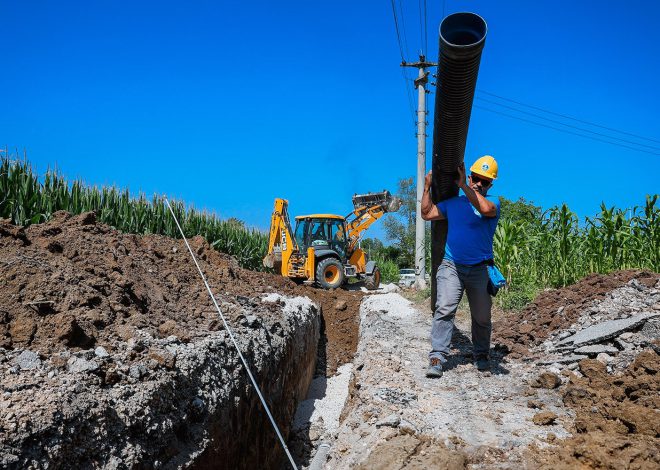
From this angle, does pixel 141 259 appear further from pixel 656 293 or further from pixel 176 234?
pixel 176 234

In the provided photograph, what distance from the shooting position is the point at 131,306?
4.28m

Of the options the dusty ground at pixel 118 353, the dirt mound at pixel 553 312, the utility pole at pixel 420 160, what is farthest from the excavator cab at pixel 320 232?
the dusty ground at pixel 118 353

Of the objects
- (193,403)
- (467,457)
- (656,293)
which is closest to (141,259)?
(193,403)

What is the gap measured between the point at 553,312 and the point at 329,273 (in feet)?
27.9

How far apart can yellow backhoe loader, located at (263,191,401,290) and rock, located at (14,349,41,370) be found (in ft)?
37.4

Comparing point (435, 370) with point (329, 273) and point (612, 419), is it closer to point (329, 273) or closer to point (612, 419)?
point (612, 419)

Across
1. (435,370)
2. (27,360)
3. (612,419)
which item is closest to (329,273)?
(435,370)

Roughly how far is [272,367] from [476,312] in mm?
2024

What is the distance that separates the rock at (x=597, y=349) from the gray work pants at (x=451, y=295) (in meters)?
0.95

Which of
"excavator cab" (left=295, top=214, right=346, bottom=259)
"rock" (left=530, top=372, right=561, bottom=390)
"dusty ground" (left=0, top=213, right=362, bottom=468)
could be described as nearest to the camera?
"dusty ground" (left=0, top=213, right=362, bottom=468)

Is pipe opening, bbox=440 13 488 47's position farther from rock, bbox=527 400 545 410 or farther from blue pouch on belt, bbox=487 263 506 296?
rock, bbox=527 400 545 410

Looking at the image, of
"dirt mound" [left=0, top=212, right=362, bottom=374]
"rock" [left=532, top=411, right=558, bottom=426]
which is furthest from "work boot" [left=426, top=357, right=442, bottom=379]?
"dirt mound" [left=0, top=212, right=362, bottom=374]

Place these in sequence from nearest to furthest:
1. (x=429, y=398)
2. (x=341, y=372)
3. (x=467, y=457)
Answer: (x=467, y=457) → (x=429, y=398) → (x=341, y=372)

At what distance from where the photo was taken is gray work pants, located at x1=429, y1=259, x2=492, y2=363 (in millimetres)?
4598
